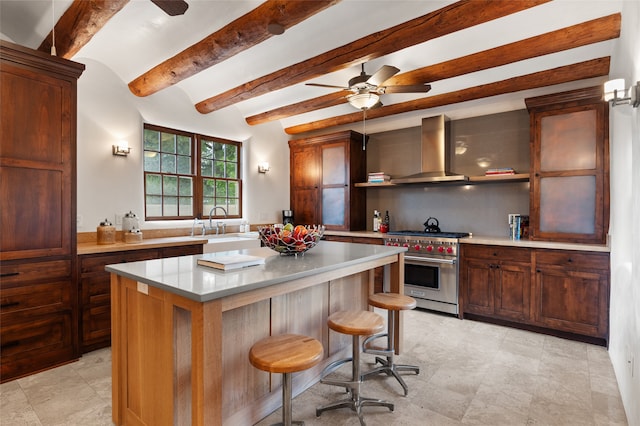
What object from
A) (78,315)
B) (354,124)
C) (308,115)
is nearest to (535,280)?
(354,124)

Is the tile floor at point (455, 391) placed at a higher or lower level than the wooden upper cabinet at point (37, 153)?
lower

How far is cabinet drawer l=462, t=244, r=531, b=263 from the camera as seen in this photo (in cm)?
353

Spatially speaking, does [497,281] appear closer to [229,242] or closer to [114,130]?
[229,242]

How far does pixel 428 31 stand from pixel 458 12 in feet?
0.83

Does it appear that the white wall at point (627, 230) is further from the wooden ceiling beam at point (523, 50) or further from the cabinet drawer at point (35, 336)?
the cabinet drawer at point (35, 336)

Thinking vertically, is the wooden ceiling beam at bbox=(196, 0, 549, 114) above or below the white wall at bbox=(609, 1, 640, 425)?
above

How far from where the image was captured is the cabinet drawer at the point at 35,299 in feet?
8.03

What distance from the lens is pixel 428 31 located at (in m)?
2.62

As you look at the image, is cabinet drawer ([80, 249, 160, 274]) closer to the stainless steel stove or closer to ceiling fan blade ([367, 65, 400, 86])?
ceiling fan blade ([367, 65, 400, 86])

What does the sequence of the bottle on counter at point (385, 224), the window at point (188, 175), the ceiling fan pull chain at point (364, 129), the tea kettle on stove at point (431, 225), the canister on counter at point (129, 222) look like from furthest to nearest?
the bottle on counter at point (385, 224) < the ceiling fan pull chain at point (364, 129) < the tea kettle on stove at point (431, 225) < the window at point (188, 175) < the canister on counter at point (129, 222)

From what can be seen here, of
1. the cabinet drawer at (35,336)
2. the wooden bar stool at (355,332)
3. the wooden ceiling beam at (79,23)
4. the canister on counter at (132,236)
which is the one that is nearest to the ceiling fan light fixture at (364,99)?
the wooden ceiling beam at (79,23)

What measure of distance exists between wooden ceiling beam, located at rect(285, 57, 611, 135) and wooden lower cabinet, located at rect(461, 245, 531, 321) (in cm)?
179

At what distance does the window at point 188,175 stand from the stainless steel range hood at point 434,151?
2.59 m

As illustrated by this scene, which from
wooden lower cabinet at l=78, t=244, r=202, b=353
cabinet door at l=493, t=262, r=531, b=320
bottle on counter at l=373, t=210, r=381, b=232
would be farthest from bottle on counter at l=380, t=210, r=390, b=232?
wooden lower cabinet at l=78, t=244, r=202, b=353
